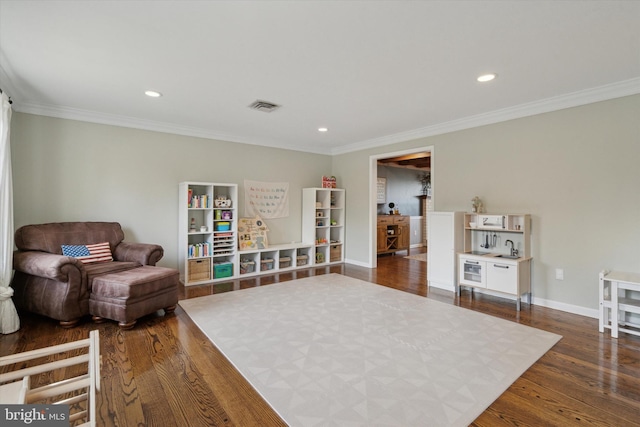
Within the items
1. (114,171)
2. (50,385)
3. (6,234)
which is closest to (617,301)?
(50,385)

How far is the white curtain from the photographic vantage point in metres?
2.91

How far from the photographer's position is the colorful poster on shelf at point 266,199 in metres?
5.71

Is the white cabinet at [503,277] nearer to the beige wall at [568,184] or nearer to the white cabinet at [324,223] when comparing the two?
the beige wall at [568,184]

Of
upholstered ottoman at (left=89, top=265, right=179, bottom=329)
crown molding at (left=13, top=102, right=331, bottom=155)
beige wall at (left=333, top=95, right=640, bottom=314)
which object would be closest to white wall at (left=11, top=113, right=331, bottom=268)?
crown molding at (left=13, top=102, right=331, bottom=155)

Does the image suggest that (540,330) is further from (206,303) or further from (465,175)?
(206,303)

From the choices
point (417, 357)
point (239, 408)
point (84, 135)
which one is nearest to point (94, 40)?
point (84, 135)

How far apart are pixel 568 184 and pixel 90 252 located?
5723 mm

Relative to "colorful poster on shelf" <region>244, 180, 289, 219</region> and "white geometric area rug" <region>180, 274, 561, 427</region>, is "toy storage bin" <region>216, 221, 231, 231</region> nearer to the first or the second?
"colorful poster on shelf" <region>244, 180, 289, 219</region>

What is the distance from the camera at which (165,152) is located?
484 cm

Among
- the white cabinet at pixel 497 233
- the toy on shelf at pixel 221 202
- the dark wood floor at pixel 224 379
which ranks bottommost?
the dark wood floor at pixel 224 379

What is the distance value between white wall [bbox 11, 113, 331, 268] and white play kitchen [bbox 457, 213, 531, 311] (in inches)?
147

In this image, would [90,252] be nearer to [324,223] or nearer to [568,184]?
[324,223]

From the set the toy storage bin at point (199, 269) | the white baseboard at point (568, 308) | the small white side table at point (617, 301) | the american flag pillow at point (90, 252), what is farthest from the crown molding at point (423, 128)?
the white baseboard at point (568, 308)

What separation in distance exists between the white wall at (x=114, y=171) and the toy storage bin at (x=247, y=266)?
86 cm
